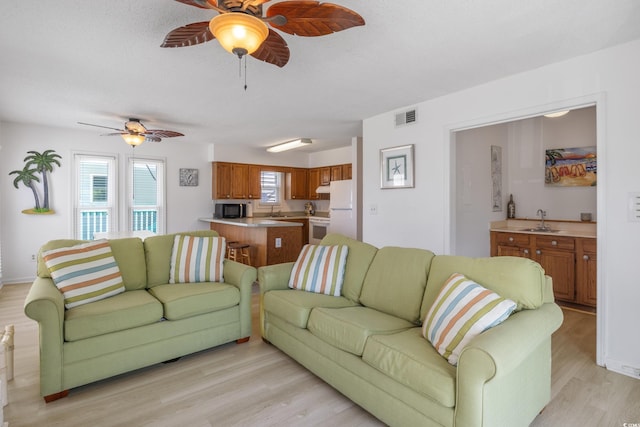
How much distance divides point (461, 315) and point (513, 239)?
3.11m

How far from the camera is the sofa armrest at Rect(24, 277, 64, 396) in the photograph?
2.03m

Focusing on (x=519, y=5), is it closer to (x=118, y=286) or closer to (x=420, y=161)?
(x=420, y=161)

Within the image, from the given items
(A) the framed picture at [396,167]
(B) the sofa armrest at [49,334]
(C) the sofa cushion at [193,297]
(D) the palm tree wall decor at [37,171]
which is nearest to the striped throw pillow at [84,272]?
(B) the sofa armrest at [49,334]

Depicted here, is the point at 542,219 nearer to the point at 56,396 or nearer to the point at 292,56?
the point at 292,56

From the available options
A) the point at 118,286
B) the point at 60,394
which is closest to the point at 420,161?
the point at 118,286

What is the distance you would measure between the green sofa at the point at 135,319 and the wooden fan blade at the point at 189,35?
1724mm

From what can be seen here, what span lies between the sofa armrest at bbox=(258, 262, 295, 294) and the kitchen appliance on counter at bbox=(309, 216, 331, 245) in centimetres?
371

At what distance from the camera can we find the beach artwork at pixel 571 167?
13.6ft

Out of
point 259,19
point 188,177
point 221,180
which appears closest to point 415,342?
point 259,19

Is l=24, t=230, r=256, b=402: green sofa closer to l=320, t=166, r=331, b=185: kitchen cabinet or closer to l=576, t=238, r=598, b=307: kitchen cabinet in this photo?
l=576, t=238, r=598, b=307: kitchen cabinet

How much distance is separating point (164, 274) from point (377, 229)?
255 centimetres

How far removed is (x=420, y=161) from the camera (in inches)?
149

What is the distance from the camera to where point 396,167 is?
4031 mm

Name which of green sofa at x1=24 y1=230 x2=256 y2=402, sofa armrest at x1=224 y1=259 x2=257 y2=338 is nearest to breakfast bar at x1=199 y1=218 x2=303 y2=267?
green sofa at x1=24 y1=230 x2=256 y2=402
